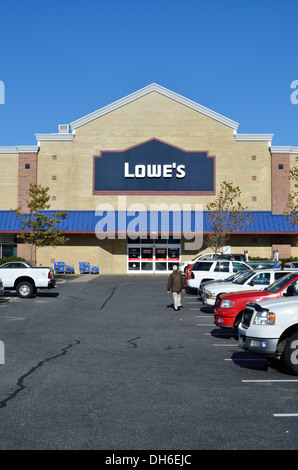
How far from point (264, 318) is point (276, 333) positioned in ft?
1.19

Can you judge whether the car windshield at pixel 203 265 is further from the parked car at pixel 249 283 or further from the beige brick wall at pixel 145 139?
the beige brick wall at pixel 145 139

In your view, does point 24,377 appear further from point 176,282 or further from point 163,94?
point 163,94

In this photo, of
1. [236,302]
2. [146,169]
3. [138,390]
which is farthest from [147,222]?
[138,390]

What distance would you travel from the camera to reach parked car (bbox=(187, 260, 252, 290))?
24000 mm

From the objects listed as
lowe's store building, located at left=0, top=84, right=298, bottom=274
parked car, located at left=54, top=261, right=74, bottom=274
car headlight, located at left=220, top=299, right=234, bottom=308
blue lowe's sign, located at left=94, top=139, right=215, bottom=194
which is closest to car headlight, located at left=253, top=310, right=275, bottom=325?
car headlight, located at left=220, top=299, right=234, bottom=308

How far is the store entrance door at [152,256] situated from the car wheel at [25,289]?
19.8 metres

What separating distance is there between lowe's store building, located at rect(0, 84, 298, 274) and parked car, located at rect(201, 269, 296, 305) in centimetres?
2420


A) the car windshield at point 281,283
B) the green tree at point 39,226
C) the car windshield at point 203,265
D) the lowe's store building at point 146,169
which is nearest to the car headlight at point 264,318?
the car windshield at point 281,283

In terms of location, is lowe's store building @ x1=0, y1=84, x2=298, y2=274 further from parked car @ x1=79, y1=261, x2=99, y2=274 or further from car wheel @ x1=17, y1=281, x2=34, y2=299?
car wheel @ x1=17, y1=281, x2=34, y2=299

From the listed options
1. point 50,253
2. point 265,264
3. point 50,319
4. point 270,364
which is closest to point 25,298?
point 50,319

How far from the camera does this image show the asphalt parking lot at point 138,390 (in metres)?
6.11

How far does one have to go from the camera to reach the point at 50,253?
139 ft
